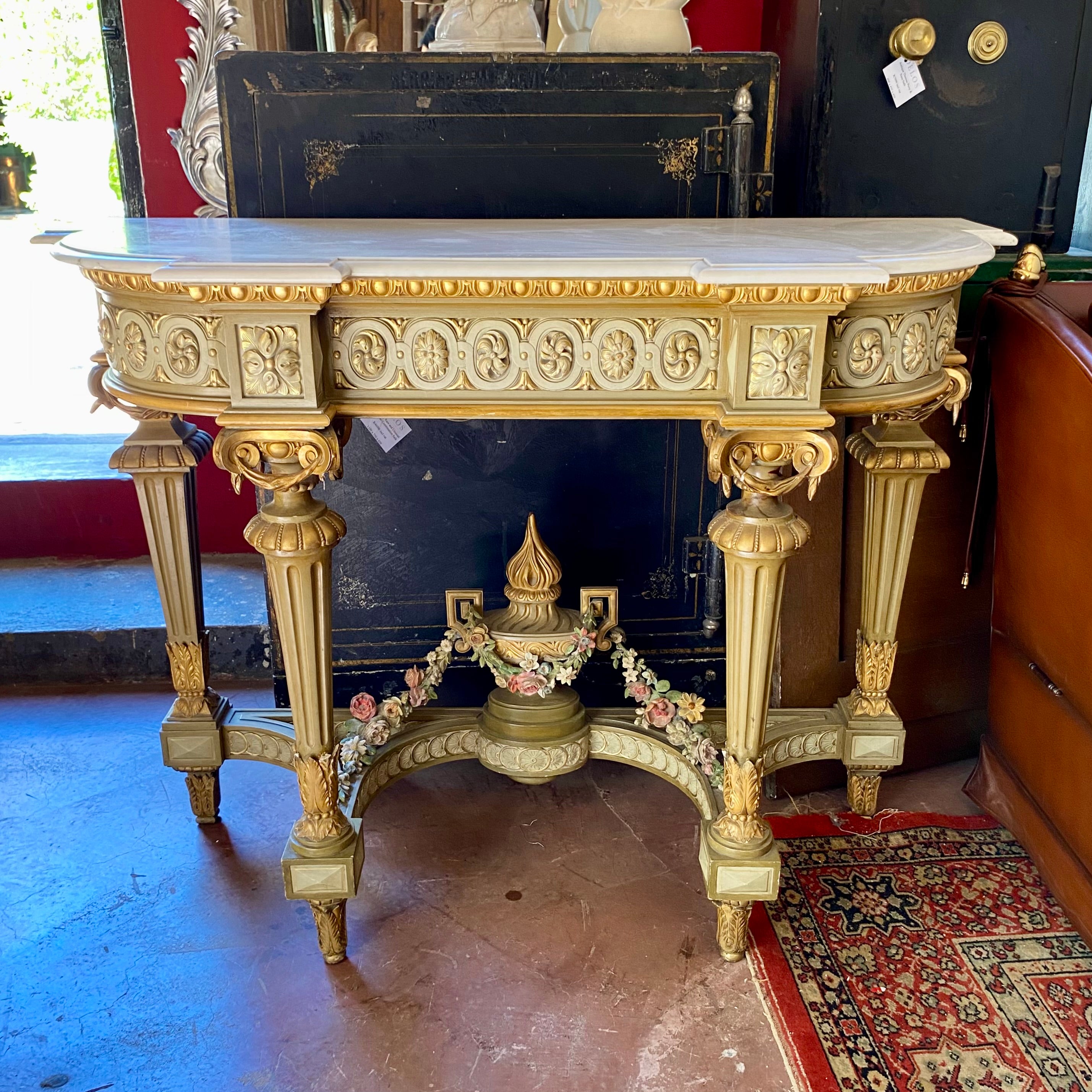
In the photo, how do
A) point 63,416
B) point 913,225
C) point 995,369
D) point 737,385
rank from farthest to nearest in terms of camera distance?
point 63,416, point 995,369, point 913,225, point 737,385

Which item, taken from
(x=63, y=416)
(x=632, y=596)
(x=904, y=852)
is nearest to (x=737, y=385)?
(x=632, y=596)

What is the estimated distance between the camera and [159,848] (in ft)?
6.84

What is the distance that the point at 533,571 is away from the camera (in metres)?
1.99

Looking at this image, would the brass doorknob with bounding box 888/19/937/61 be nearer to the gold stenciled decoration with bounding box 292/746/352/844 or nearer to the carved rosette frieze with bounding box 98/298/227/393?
the carved rosette frieze with bounding box 98/298/227/393

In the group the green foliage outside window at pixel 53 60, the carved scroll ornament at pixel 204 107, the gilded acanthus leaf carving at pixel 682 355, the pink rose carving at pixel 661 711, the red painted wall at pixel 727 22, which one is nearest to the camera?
the gilded acanthus leaf carving at pixel 682 355

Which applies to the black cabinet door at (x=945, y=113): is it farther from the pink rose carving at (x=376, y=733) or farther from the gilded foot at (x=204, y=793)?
the gilded foot at (x=204, y=793)

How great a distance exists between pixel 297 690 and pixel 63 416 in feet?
7.68

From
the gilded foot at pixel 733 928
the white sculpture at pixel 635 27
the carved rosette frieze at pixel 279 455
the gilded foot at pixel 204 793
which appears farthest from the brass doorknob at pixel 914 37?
the gilded foot at pixel 204 793

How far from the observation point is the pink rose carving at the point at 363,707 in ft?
6.66

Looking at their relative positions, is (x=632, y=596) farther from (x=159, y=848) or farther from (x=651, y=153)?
(x=159, y=848)

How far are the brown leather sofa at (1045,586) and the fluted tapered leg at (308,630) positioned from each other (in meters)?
1.22

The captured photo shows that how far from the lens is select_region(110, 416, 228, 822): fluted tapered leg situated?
1.94 metres

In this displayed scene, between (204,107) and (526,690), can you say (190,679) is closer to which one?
(526,690)

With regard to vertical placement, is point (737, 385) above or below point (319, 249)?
below
